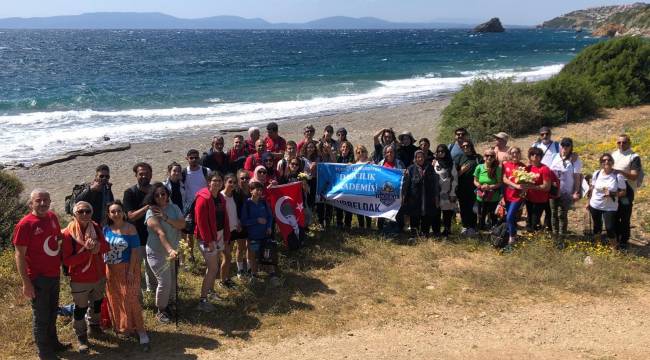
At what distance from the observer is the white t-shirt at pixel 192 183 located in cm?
848

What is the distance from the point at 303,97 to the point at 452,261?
2882 centimetres

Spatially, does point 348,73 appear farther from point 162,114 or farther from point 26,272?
point 26,272

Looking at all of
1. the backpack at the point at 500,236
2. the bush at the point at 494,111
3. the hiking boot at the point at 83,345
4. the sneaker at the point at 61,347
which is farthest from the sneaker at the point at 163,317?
the bush at the point at 494,111

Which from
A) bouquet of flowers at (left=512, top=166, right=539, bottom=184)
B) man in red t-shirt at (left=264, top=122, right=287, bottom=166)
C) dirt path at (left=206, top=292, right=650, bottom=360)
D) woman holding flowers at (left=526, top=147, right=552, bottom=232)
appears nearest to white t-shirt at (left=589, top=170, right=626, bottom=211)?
woman holding flowers at (left=526, top=147, right=552, bottom=232)

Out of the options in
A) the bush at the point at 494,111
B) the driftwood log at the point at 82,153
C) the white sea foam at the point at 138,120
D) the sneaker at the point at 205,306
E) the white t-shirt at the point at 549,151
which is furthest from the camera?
the white sea foam at the point at 138,120

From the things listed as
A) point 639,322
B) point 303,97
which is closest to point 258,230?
point 639,322

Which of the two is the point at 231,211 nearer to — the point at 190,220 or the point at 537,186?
the point at 190,220

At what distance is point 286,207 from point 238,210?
125 cm

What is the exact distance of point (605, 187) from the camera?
28.3ft

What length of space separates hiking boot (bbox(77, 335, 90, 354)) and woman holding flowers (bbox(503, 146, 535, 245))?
6372 millimetres

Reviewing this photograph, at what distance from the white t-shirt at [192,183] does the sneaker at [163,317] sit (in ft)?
6.46

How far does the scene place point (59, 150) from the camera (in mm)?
21172

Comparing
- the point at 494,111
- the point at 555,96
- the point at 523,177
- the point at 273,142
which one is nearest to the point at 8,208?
the point at 273,142

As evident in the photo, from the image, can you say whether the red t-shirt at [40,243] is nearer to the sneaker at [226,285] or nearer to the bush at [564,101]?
the sneaker at [226,285]
